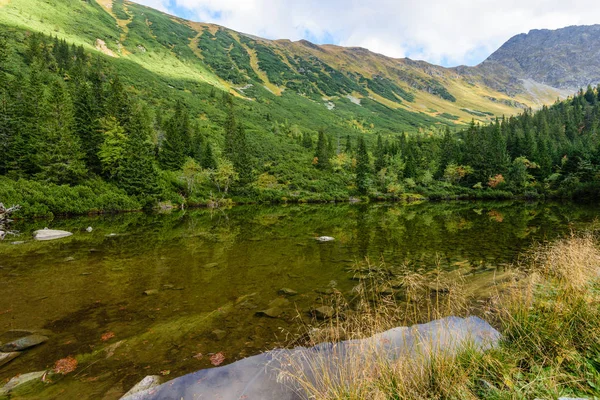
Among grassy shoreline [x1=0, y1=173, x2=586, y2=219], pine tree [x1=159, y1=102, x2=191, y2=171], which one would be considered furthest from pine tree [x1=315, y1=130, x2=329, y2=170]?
pine tree [x1=159, y1=102, x2=191, y2=171]

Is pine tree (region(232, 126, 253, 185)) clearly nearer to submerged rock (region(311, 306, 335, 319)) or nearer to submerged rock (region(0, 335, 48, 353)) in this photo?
submerged rock (region(311, 306, 335, 319))

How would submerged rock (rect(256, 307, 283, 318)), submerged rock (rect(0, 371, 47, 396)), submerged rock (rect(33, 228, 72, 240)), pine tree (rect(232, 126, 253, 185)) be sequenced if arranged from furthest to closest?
pine tree (rect(232, 126, 253, 185)) → submerged rock (rect(33, 228, 72, 240)) → submerged rock (rect(256, 307, 283, 318)) → submerged rock (rect(0, 371, 47, 396))

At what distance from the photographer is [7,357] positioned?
260 inches

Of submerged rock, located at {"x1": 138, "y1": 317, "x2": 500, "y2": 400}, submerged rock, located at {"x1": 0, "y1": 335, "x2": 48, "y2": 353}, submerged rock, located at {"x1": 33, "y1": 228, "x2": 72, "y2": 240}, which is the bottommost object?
submerged rock, located at {"x1": 33, "y1": 228, "x2": 72, "y2": 240}

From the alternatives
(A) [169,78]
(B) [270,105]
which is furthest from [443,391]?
(B) [270,105]

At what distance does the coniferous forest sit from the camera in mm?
42531

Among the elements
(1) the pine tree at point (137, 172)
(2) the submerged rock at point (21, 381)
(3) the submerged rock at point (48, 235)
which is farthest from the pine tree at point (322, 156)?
(2) the submerged rock at point (21, 381)

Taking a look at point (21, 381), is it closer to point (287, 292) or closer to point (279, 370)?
point (279, 370)

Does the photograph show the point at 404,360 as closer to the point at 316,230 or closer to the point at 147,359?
the point at 147,359

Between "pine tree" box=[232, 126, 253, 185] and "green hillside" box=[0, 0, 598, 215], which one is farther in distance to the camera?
"pine tree" box=[232, 126, 253, 185]

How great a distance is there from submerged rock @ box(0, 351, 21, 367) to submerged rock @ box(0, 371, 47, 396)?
0.90 m

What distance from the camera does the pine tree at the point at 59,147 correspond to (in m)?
41.7

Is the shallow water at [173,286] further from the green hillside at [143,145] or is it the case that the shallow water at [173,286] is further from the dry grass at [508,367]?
the green hillside at [143,145]

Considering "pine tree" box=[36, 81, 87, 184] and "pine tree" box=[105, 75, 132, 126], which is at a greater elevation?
"pine tree" box=[105, 75, 132, 126]
